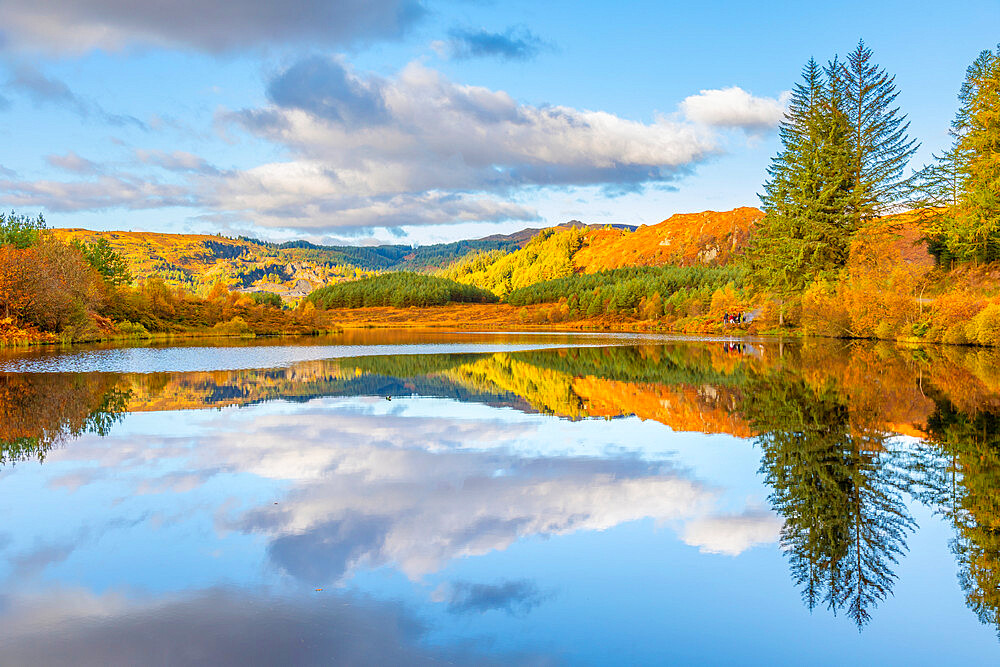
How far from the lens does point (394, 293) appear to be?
15525 cm

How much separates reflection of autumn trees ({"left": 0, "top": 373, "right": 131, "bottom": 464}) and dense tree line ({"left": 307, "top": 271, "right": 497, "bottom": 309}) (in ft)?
424

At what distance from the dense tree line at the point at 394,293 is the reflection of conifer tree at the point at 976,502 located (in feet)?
459

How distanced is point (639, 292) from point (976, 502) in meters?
106

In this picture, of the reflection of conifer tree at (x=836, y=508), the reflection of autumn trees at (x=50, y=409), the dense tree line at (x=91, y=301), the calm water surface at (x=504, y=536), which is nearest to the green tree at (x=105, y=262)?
the dense tree line at (x=91, y=301)

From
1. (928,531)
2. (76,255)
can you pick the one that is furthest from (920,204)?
(76,255)

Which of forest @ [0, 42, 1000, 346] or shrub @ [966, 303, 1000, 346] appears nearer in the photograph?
shrub @ [966, 303, 1000, 346]

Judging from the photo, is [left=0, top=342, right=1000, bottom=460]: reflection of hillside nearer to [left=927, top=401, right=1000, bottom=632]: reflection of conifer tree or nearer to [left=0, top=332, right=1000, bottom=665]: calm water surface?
[left=0, top=332, right=1000, bottom=665]: calm water surface

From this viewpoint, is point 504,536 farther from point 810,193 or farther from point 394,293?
point 394,293

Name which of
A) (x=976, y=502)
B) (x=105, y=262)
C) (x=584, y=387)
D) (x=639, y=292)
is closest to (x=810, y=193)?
(x=584, y=387)

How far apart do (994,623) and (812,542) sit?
1.54m

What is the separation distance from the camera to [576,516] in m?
6.89

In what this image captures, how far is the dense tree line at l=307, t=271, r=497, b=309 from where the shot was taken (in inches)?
5974

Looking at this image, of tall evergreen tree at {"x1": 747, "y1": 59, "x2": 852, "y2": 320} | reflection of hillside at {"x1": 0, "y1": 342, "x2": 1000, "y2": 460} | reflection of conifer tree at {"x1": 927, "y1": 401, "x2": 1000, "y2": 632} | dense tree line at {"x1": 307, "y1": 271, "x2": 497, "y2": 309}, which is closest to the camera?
reflection of conifer tree at {"x1": 927, "y1": 401, "x2": 1000, "y2": 632}

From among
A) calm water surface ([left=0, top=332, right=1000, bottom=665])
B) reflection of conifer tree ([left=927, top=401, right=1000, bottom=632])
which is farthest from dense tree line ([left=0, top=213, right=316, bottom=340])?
reflection of conifer tree ([left=927, top=401, right=1000, bottom=632])
